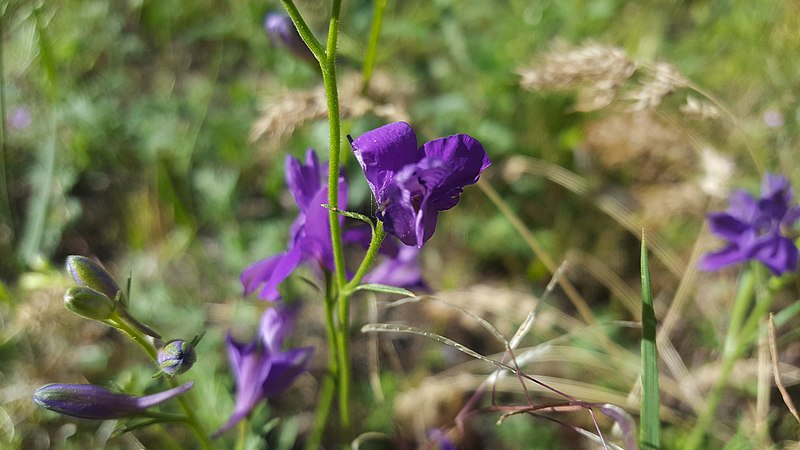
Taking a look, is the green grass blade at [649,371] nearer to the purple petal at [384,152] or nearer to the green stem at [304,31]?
the purple petal at [384,152]

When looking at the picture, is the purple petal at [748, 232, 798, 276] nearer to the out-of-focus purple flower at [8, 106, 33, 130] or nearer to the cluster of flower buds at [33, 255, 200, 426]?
the cluster of flower buds at [33, 255, 200, 426]

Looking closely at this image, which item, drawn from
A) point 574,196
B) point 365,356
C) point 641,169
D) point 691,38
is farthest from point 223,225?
point 691,38

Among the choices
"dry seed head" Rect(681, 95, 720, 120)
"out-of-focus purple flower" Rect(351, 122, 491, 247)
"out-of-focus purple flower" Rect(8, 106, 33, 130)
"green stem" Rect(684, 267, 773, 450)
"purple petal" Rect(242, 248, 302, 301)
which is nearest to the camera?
"out-of-focus purple flower" Rect(351, 122, 491, 247)

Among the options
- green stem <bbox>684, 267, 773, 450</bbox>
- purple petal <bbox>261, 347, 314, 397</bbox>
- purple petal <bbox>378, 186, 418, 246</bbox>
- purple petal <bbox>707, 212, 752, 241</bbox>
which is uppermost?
purple petal <bbox>378, 186, 418, 246</bbox>

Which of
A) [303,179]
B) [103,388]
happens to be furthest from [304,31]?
[103,388]

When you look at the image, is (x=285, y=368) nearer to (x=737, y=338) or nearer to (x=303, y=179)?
(x=303, y=179)

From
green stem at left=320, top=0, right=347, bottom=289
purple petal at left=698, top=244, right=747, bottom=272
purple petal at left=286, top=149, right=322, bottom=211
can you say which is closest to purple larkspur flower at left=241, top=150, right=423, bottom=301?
purple petal at left=286, top=149, right=322, bottom=211
